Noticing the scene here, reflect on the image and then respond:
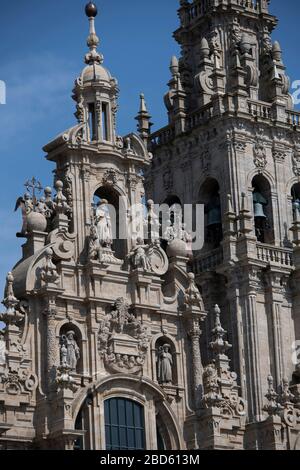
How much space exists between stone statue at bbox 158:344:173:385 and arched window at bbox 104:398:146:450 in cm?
141

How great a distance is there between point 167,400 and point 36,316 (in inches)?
185

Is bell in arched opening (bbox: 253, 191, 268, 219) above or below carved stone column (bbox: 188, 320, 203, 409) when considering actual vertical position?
above

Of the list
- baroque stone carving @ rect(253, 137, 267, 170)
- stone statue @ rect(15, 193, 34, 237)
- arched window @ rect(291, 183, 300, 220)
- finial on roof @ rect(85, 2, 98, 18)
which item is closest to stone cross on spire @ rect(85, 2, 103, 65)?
finial on roof @ rect(85, 2, 98, 18)

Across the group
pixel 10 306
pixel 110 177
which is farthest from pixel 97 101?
pixel 10 306

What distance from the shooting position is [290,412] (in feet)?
177

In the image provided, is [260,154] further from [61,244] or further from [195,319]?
[61,244]

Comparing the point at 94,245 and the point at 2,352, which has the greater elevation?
the point at 94,245

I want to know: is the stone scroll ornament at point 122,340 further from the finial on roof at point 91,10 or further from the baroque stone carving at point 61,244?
the finial on roof at point 91,10

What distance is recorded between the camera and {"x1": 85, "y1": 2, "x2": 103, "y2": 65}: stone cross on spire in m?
54.9

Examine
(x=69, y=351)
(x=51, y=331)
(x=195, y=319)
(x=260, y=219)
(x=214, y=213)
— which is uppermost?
(x=214, y=213)

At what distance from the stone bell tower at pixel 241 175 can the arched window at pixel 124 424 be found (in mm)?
4600

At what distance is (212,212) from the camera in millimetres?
60188

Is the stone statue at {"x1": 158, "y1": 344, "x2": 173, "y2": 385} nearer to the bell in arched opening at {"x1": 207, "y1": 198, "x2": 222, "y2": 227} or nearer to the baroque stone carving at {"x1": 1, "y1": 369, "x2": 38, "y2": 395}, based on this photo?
the baroque stone carving at {"x1": 1, "y1": 369, "x2": 38, "y2": 395}

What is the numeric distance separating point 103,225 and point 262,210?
8.96 m
